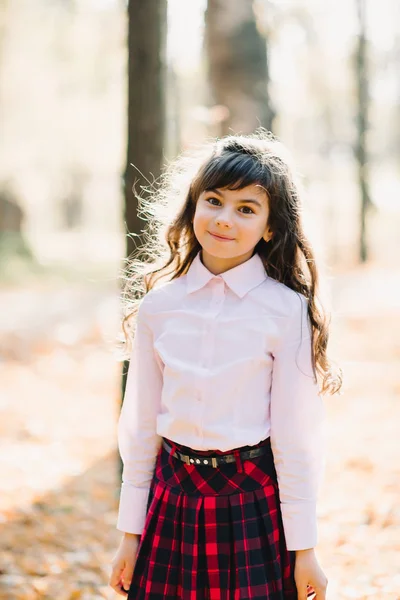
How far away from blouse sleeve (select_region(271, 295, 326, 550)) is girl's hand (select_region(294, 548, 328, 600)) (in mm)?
30

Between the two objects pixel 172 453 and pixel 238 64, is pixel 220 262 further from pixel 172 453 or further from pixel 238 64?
pixel 238 64

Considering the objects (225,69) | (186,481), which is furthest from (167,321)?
(225,69)

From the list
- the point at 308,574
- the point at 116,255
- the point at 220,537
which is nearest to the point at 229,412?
the point at 220,537

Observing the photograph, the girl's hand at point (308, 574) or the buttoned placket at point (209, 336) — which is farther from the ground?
the buttoned placket at point (209, 336)

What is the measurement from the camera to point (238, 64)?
16.7 feet

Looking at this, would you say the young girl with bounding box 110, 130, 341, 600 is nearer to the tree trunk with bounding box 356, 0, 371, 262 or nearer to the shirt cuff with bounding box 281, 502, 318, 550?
the shirt cuff with bounding box 281, 502, 318, 550

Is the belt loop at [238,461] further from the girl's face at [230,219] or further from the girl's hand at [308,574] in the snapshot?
the girl's face at [230,219]

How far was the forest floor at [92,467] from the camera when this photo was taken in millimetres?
3125

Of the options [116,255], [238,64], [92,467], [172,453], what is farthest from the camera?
[116,255]

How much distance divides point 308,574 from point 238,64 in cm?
411

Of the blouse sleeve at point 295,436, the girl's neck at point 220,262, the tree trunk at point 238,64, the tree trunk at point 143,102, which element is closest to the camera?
the blouse sleeve at point 295,436

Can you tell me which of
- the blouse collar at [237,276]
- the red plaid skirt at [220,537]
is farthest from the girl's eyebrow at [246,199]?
the red plaid skirt at [220,537]

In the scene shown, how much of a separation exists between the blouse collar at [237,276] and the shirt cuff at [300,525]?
0.55m

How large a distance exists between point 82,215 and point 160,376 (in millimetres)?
28563
